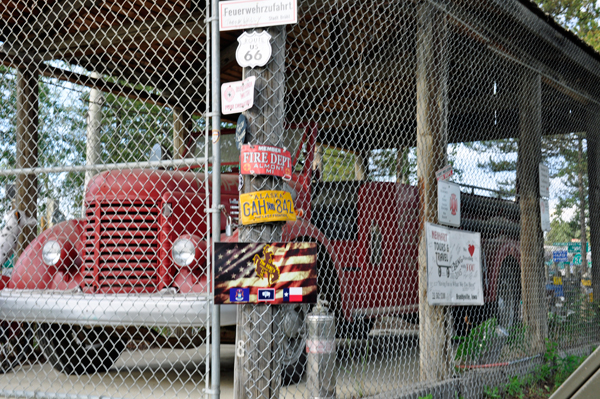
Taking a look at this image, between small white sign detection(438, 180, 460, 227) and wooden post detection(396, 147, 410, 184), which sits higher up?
wooden post detection(396, 147, 410, 184)

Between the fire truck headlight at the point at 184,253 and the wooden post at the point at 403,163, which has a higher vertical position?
Answer: the wooden post at the point at 403,163

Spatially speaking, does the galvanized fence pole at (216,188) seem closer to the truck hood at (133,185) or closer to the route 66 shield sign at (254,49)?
the route 66 shield sign at (254,49)

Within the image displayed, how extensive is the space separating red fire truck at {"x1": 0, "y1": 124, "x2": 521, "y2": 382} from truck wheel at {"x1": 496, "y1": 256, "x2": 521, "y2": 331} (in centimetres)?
119

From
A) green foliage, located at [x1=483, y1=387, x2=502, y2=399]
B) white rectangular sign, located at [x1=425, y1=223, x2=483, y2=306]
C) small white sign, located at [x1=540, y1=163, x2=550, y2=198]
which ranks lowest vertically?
Result: green foliage, located at [x1=483, y1=387, x2=502, y2=399]

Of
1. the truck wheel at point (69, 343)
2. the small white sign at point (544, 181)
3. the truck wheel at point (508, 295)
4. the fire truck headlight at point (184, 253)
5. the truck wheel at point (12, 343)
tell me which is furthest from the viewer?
the truck wheel at point (508, 295)

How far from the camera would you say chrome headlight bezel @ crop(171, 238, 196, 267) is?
14.8 feet

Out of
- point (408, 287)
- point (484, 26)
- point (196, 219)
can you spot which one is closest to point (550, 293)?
point (408, 287)

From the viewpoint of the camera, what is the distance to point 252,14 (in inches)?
123

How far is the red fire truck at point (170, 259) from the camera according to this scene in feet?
14.0

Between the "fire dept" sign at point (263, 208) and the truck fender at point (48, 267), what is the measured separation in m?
2.48

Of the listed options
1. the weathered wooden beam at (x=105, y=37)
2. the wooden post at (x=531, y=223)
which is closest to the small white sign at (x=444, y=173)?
the wooden post at (x=531, y=223)

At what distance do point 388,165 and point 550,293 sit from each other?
2642 millimetres

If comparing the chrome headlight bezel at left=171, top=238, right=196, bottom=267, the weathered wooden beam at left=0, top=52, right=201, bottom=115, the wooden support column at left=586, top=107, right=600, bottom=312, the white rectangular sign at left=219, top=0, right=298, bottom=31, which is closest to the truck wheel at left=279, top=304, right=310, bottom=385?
the chrome headlight bezel at left=171, top=238, right=196, bottom=267

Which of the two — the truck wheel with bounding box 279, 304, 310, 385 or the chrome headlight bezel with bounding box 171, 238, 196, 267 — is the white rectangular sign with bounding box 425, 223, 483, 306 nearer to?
the truck wheel with bounding box 279, 304, 310, 385
